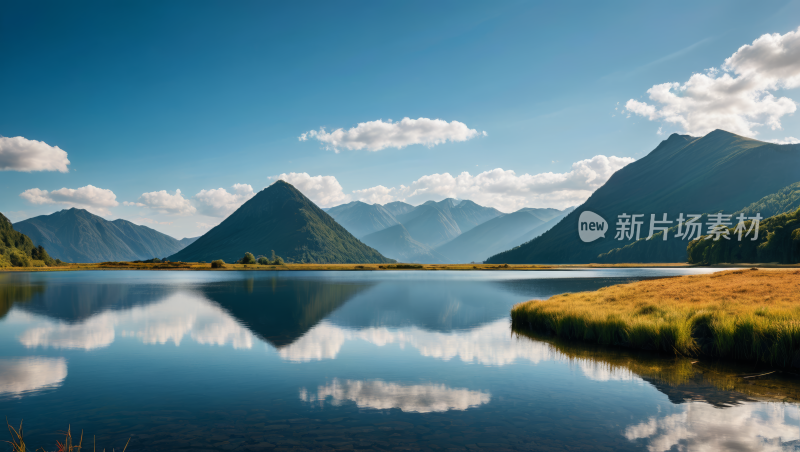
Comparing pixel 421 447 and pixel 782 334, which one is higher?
pixel 782 334

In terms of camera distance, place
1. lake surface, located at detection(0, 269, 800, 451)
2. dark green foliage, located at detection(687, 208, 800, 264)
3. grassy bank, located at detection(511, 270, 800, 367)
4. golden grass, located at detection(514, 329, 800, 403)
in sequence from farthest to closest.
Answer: dark green foliage, located at detection(687, 208, 800, 264) < grassy bank, located at detection(511, 270, 800, 367) < golden grass, located at detection(514, 329, 800, 403) < lake surface, located at detection(0, 269, 800, 451)

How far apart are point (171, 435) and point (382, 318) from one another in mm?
34212

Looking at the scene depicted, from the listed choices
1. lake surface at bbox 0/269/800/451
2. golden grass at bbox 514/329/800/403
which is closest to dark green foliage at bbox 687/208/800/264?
golden grass at bbox 514/329/800/403

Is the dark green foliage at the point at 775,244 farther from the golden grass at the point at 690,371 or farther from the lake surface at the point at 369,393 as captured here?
the lake surface at the point at 369,393

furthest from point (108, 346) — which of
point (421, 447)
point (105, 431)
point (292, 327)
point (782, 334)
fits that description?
point (782, 334)

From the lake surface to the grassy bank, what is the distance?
6.26 ft

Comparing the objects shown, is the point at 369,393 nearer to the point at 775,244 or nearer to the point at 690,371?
the point at 690,371

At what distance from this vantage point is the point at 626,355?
28.2 metres

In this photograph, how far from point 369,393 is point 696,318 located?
23453 millimetres

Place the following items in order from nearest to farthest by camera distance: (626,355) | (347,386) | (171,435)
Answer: (171,435) → (347,386) → (626,355)

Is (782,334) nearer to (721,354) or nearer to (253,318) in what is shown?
(721,354)

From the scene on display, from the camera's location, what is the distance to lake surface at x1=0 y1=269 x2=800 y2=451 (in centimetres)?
1499

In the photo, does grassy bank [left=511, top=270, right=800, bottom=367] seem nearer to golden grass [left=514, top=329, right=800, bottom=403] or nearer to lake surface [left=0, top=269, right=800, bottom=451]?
golden grass [left=514, top=329, right=800, bottom=403]

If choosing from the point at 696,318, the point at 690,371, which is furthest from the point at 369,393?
the point at 696,318
